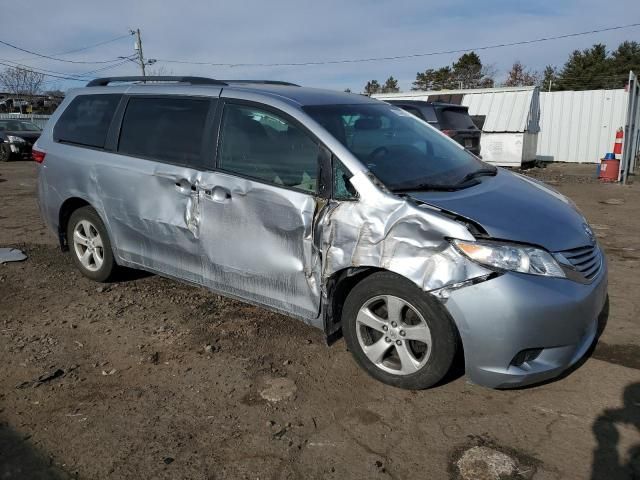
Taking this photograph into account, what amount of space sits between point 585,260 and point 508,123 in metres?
14.4

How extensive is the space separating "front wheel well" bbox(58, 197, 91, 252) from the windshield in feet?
53.5

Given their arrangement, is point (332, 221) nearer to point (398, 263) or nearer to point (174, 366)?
point (398, 263)

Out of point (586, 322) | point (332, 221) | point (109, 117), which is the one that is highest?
point (109, 117)

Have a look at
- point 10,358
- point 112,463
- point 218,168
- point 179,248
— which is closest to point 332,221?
point 218,168

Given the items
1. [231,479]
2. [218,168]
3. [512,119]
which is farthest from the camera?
[512,119]

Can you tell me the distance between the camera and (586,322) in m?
2.95

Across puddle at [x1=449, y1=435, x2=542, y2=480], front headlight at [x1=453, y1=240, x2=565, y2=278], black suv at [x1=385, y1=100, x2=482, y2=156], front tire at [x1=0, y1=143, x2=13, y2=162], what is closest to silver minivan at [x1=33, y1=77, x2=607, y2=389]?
front headlight at [x1=453, y1=240, x2=565, y2=278]

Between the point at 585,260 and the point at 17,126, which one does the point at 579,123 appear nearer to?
the point at 585,260

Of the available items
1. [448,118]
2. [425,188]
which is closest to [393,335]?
[425,188]

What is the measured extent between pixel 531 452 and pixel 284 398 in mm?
1379

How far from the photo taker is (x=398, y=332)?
3070mm

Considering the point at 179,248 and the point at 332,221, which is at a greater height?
the point at 332,221

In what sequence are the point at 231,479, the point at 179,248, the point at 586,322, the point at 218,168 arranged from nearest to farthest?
the point at 231,479 < the point at 586,322 < the point at 218,168 < the point at 179,248

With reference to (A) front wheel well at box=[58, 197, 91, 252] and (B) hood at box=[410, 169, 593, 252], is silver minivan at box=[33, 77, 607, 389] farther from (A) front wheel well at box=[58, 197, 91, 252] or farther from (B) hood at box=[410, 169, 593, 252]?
(A) front wheel well at box=[58, 197, 91, 252]
